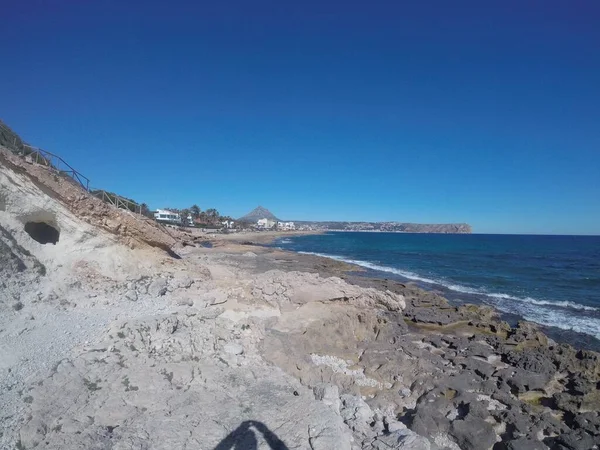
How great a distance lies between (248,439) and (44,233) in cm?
1090

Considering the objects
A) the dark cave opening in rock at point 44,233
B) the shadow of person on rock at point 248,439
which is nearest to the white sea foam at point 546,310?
the shadow of person on rock at point 248,439

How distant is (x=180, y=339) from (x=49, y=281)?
5.09 metres

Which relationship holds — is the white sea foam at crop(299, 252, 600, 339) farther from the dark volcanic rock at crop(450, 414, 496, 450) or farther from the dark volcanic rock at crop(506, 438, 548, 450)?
the dark volcanic rock at crop(450, 414, 496, 450)

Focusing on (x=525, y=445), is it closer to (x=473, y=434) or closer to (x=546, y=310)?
(x=473, y=434)

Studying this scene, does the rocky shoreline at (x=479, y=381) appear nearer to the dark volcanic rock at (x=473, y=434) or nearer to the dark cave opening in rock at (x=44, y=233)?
the dark volcanic rock at (x=473, y=434)

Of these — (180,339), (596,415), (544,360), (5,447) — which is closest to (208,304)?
(180,339)

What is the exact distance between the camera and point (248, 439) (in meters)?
5.92

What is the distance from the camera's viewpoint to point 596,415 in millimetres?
8641

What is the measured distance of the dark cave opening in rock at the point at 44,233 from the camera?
11820 mm

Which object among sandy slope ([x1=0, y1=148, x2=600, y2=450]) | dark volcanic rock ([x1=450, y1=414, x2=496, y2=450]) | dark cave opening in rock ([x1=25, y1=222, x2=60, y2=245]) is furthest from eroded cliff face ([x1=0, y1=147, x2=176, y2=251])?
dark volcanic rock ([x1=450, y1=414, x2=496, y2=450])

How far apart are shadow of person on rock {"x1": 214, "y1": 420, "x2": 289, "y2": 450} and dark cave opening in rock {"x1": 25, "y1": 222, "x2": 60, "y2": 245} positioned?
9956 millimetres

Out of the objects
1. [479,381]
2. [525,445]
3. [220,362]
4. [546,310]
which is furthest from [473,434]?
[546,310]

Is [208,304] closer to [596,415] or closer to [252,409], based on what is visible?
[252,409]

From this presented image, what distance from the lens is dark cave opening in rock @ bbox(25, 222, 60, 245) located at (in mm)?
11820
